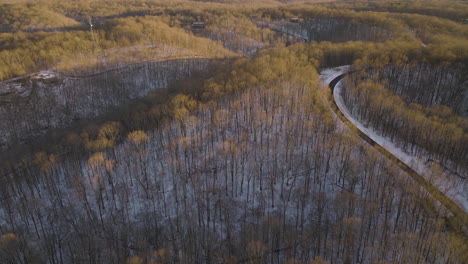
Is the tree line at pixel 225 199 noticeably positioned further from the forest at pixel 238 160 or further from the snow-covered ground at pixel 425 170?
the snow-covered ground at pixel 425 170

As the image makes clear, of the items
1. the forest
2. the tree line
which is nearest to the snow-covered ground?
the forest

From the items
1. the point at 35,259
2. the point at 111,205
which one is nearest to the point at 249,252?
the point at 111,205

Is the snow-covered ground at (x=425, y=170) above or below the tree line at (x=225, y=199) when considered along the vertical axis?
above

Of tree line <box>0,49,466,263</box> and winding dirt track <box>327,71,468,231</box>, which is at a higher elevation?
winding dirt track <box>327,71,468,231</box>

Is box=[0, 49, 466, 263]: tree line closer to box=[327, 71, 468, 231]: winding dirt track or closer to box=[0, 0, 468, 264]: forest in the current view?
box=[0, 0, 468, 264]: forest

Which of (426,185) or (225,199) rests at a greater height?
(426,185)

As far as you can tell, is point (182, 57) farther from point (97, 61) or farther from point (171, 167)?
point (171, 167)

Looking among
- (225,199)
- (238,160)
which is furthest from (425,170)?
(225,199)

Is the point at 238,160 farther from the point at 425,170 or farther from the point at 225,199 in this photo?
the point at 425,170

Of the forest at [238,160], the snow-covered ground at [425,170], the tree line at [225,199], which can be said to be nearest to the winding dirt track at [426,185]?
the forest at [238,160]
